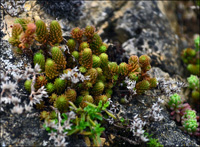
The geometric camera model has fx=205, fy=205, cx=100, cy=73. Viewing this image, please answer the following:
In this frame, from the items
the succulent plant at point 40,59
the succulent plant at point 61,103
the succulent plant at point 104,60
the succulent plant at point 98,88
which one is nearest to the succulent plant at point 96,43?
the succulent plant at point 104,60

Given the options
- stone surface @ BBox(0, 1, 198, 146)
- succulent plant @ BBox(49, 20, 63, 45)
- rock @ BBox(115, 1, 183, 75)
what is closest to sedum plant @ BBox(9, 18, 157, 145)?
succulent plant @ BBox(49, 20, 63, 45)

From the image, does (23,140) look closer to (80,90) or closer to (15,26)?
(80,90)

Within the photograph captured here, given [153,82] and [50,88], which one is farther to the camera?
→ [153,82]

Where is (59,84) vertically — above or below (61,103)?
above

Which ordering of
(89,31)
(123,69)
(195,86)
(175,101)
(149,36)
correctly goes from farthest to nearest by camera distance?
(149,36) < (195,86) < (175,101) < (89,31) < (123,69)

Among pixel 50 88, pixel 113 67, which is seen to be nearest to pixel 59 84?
pixel 50 88

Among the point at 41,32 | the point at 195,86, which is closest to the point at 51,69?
the point at 41,32

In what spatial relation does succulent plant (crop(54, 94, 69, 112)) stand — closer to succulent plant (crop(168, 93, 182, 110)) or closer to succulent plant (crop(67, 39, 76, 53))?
succulent plant (crop(67, 39, 76, 53))

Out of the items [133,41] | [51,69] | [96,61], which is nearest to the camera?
[51,69]

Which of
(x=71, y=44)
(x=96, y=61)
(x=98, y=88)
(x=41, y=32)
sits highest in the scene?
(x=41, y=32)

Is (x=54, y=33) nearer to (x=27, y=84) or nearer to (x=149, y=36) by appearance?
(x=27, y=84)
